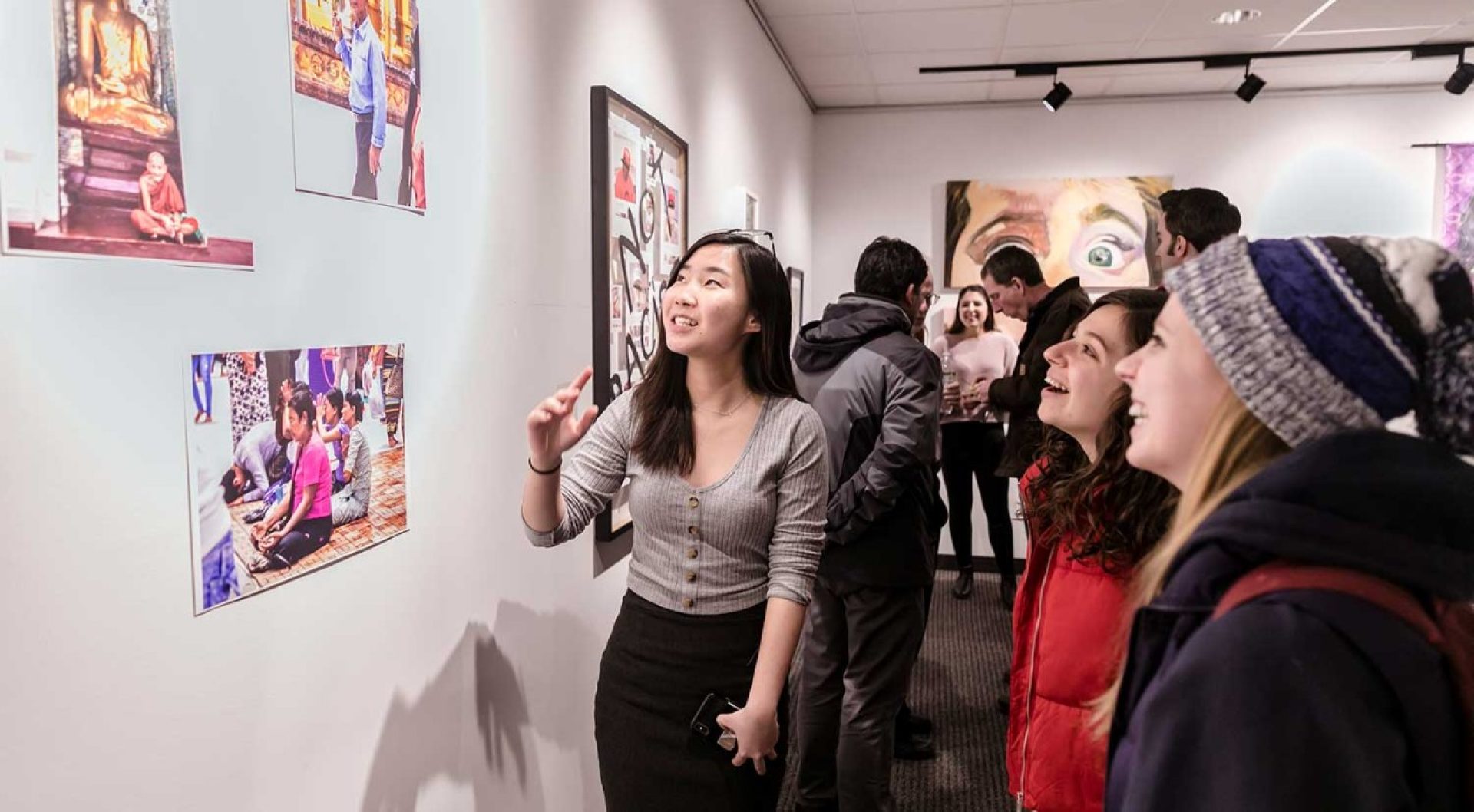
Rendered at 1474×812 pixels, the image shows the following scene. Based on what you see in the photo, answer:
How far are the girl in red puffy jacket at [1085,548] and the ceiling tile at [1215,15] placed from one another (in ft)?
10.8

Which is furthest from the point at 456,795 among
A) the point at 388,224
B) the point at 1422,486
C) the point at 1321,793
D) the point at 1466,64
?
the point at 1466,64

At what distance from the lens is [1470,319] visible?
0.68 meters

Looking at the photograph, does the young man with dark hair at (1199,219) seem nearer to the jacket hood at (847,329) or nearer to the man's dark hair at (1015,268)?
the man's dark hair at (1015,268)

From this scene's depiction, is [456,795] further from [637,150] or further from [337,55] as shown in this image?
[637,150]

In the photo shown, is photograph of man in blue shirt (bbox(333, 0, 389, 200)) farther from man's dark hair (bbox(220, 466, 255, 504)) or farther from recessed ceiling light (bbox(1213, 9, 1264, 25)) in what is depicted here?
recessed ceiling light (bbox(1213, 9, 1264, 25))

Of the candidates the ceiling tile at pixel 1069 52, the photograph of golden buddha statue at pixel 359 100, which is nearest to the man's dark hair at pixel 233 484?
the photograph of golden buddha statue at pixel 359 100

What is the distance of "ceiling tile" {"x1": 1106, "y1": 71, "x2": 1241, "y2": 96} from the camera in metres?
5.16

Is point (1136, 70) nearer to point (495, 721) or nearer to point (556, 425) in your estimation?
point (556, 425)

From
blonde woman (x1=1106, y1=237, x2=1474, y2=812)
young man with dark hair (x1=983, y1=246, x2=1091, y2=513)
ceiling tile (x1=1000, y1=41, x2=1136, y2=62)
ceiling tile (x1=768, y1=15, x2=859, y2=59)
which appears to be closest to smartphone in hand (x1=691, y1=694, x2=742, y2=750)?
blonde woman (x1=1106, y1=237, x2=1474, y2=812)

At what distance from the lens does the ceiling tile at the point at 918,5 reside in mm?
3904

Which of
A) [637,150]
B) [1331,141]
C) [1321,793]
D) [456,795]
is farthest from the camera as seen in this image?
[1331,141]

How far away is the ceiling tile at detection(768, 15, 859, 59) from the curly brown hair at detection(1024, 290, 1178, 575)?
3122 millimetres

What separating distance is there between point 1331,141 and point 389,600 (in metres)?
6.07

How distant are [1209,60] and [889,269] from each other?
3.43m
